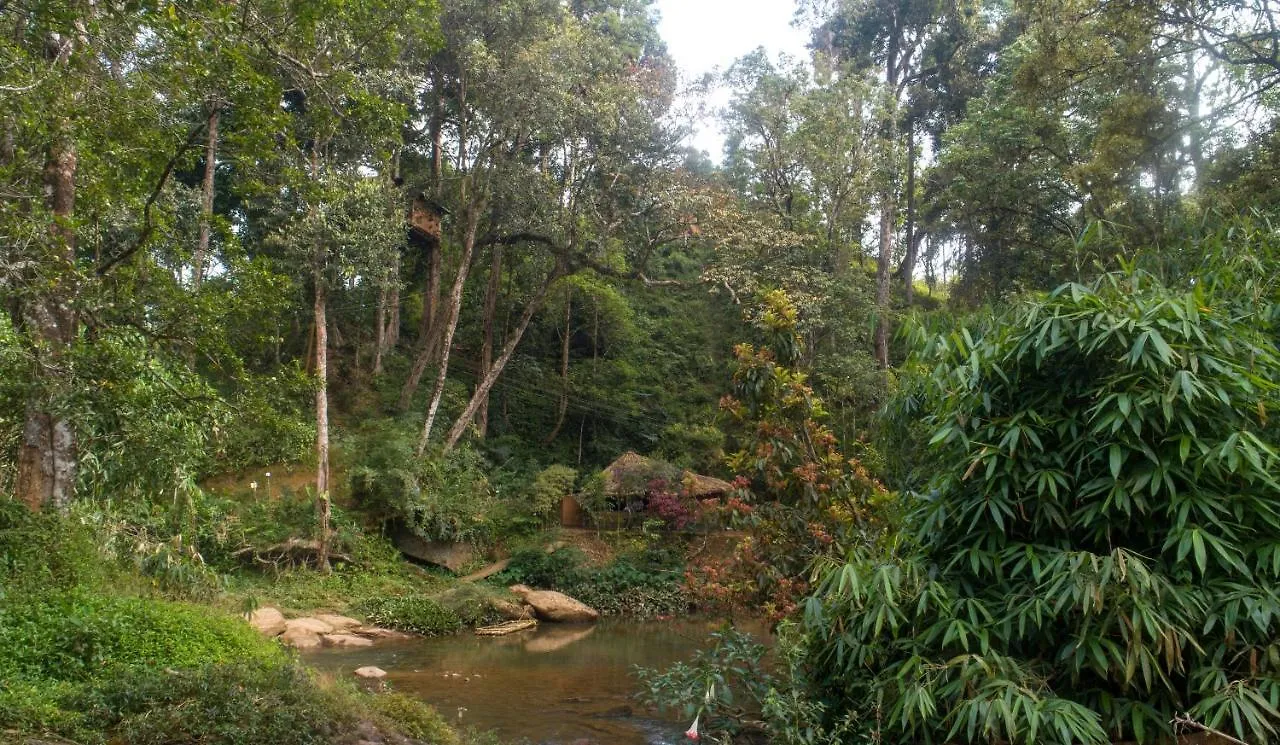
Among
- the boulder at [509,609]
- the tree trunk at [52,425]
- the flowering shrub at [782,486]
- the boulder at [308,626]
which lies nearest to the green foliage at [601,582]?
the boulder at [509,609]

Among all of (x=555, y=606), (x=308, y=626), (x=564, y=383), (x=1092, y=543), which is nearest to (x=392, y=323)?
(x=564, y=383)

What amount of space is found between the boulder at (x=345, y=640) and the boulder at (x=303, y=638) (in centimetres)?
14

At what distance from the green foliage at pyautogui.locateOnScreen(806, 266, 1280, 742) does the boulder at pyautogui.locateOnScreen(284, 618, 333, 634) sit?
9.06 m

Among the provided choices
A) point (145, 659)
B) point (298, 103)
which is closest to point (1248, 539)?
point (145, 659)

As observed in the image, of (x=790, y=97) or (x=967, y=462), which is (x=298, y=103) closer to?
(x=790, y=97)

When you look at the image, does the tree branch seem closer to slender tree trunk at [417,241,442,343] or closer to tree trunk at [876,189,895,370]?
slender tree trunk at [417,241,442,343]

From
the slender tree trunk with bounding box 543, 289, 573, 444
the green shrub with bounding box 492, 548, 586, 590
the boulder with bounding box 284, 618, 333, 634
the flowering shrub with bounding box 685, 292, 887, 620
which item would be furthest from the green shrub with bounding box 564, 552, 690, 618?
the flowering shrub with bounding box 685, 292, 887, 620

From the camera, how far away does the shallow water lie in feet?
27.5

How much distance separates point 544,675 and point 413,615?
3.99m

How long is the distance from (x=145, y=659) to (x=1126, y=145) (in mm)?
12206

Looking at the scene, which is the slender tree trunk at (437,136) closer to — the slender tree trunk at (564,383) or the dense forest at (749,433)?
the dense forest at (749,433)

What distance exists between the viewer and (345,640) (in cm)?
1270

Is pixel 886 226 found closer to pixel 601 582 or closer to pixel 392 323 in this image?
pixel 601 582

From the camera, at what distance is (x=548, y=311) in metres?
25.2
